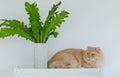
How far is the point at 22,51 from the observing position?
2078mm

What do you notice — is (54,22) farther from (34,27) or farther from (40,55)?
(40,55)

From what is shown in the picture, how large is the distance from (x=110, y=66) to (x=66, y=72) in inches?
21.5

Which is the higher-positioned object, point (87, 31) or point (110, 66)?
point (87, 31)

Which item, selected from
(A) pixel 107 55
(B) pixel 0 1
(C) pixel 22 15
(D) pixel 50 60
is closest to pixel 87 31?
(A) pixel 107 55

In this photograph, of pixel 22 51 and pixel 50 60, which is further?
pixel 22 51

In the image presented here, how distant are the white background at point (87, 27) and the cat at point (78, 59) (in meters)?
0.21

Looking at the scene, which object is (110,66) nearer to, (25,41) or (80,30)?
(80,30)

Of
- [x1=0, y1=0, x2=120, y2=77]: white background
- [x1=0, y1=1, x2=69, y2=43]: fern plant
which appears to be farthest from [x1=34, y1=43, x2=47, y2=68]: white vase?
[x1=0, y1=0, x2=120, y2=77]: white background

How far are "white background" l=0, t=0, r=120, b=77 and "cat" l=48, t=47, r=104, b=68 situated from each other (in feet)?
0.67

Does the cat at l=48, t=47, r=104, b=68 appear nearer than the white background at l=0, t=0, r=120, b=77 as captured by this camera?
Yes

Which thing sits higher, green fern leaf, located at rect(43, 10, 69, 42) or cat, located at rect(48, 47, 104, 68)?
green fern leaf, located at rect(43, 10, 69, 42)

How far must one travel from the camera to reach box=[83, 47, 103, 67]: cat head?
1.86m

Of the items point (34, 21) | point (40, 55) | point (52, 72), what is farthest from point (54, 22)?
point (52, 72)

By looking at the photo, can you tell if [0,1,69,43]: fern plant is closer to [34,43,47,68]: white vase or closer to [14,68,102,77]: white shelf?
[34,43,47,68]: white vase
